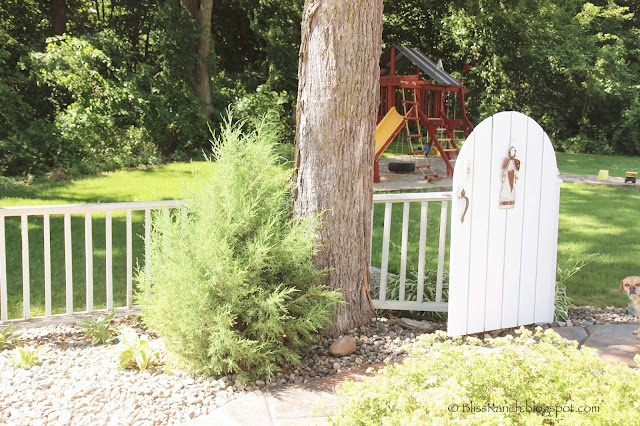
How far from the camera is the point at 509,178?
418cm

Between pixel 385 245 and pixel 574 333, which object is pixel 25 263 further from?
pixel 574 333

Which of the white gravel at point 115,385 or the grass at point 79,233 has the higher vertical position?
the grass at point 79,233

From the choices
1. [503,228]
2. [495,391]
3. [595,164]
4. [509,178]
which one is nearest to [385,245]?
[503,228]

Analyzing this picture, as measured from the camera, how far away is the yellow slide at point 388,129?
10789 millimetres

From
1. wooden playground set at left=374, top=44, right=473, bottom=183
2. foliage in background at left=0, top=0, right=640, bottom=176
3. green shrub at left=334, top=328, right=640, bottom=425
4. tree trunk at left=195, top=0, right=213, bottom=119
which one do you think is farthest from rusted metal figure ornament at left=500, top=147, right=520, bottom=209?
tree trunk at left=195, top=0, right=213, bottom=119

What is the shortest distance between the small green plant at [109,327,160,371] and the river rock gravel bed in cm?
6

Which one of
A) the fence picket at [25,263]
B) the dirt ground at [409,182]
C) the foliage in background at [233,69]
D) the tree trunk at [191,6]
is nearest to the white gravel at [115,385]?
the fence picket at [25,263]

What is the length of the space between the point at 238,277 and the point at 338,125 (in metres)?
1.25

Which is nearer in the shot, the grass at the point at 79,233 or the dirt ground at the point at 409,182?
the grass at the point at 79,233

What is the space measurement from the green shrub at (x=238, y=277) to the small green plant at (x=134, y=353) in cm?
14

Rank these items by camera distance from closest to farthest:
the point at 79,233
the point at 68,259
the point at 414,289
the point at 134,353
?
the point at 134,353, the point at 68,259, the point at 414,289, the point at 79,233

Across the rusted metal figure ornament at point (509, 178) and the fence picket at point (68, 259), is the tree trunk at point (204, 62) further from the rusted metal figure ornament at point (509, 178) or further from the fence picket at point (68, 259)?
the rusted metal figure ornament at point (509, 178)

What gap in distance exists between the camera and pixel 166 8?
44.5 ft

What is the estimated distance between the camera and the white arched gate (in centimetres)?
398
